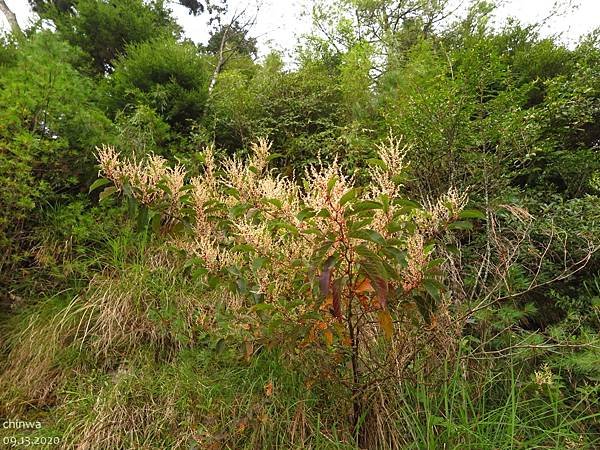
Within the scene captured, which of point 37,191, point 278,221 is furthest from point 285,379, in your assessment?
point 37,191

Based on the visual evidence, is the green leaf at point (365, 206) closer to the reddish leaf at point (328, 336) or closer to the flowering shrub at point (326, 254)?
the flowering shrub at point (326, 254)

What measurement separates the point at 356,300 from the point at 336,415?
666 millimetres

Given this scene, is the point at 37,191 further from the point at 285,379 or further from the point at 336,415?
the point at 336,415

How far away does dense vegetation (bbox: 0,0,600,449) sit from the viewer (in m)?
1.44

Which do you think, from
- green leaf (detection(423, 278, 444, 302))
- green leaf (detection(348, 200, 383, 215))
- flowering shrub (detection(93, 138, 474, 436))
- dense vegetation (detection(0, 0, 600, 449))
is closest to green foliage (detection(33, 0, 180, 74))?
dense vegetation (detection(0, 0, 600, 449))

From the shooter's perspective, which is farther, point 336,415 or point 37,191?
point 37,191

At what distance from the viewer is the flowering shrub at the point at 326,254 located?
118 cm

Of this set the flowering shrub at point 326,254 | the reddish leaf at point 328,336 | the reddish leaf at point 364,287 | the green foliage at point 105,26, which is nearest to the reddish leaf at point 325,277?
the flowering shrub at point 326,254

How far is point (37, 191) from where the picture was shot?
2795mm

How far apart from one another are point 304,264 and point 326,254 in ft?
0.43

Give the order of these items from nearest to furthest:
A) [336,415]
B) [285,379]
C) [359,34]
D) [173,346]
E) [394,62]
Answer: [336,415]
[285,379]
[173,346]
[394,62]
[359,34]

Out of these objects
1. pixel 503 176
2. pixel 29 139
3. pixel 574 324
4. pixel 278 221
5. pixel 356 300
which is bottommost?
pixel 574 324

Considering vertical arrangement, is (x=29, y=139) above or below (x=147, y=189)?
above

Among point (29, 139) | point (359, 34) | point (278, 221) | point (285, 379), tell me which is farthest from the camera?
point (359, 34)
